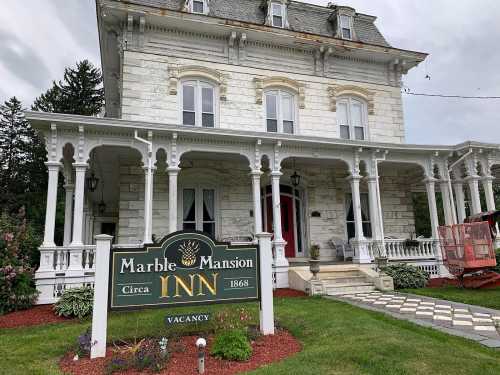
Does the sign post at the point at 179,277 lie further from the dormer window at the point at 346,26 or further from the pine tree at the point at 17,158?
the pine tree at the point at 17,158

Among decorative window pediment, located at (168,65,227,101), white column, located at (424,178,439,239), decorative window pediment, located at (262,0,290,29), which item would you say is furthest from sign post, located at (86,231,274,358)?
decorative window pediment, located at (262,0,290,29)

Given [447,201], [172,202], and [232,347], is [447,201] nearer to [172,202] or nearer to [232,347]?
[172,202]

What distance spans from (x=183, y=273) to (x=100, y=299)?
1.14 m

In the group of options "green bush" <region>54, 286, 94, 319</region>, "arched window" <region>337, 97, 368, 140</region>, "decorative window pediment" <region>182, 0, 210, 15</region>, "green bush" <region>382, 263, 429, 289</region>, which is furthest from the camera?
"arched window" <region>337, 97, 368, 140</region>

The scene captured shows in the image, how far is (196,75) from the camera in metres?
12.2

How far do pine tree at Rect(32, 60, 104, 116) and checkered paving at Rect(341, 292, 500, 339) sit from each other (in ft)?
102

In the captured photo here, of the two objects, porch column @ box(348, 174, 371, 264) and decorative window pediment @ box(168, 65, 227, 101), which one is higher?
decorative window pediment @ box(168, 65, 227, 101)

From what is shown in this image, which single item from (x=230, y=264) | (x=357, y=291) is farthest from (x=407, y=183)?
(x=230, y=264)

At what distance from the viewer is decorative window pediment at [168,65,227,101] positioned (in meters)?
11.9

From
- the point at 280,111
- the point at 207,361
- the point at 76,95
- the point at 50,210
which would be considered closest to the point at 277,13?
the point at 280,111

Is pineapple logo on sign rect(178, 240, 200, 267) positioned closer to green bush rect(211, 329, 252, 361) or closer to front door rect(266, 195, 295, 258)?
green bush rect(211, 329, 252, 361)

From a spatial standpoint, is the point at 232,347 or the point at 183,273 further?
the point at 183,273

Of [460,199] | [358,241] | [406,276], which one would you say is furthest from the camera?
[460,199]

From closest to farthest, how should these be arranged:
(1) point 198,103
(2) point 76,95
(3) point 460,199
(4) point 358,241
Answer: (4) point 358,241 → (1) point 198,103 → (3) point 460,199 → (2) point 76,95
